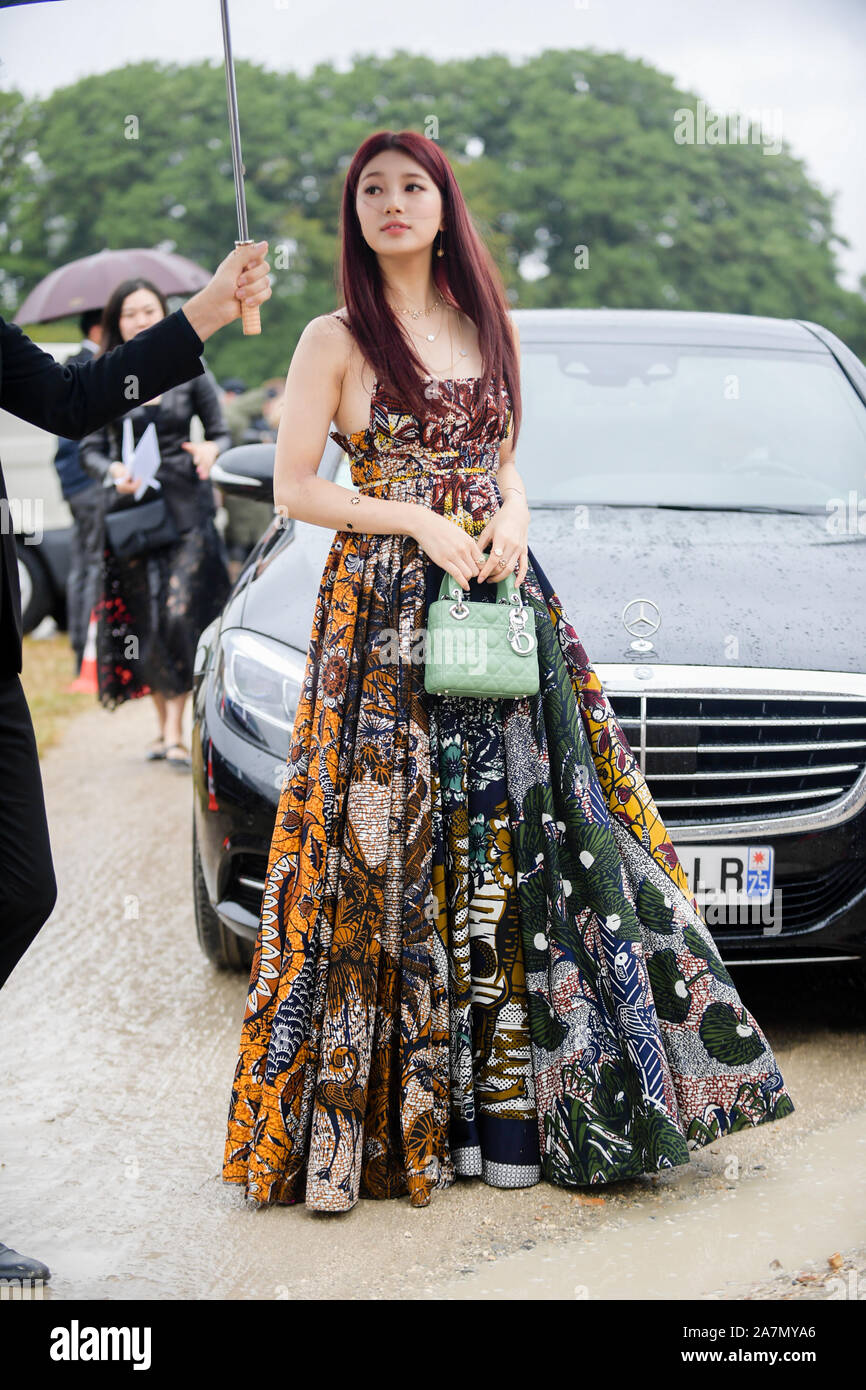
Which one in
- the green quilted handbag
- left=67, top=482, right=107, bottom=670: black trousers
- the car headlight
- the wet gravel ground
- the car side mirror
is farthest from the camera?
left=67, top=482, right=107, bottom=670: black trousers

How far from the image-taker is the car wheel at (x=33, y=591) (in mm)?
11148

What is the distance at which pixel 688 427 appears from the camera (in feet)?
14.7

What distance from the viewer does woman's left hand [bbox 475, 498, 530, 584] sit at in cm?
297

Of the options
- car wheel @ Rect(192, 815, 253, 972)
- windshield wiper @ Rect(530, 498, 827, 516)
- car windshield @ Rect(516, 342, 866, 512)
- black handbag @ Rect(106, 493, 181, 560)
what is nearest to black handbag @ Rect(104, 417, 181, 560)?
black handbag @ Rect(106, 493, 181, 560)

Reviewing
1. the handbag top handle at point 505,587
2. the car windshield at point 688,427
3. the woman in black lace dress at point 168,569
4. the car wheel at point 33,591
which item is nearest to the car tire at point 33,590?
the car wheel at point 33,591

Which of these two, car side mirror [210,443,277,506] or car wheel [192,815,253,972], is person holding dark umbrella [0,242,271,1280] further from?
car side mirror [210,443,277,506]

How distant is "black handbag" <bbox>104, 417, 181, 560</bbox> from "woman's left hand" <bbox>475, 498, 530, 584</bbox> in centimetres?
391

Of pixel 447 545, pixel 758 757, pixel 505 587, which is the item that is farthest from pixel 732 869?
pixel 447 545

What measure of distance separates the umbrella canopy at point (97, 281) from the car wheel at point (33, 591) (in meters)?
2.02

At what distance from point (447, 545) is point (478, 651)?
205mm

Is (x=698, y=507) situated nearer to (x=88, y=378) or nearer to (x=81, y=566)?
(x=88, y=378)

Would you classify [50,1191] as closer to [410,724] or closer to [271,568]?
[410,724]
